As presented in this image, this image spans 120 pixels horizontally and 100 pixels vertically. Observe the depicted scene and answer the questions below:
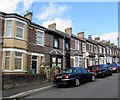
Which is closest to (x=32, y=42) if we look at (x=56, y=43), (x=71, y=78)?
(x=56, y=43)

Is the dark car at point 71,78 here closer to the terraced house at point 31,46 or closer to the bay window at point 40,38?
the terraced house at point 31,46

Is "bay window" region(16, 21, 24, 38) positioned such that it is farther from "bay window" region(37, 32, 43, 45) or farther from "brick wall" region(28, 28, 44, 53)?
"bay window" region(37, 32, 43, 45)

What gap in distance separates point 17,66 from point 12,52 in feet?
5.42

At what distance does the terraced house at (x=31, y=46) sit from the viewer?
20.5 m

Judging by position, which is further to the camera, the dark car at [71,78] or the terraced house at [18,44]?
the terraced house at [18,44]

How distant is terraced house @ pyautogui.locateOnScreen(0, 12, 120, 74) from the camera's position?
20.5 metres

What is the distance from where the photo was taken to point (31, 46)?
23922 millimetres

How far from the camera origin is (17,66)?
21047mm

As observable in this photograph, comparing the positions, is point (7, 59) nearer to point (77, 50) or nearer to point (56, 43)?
point (56, 43)

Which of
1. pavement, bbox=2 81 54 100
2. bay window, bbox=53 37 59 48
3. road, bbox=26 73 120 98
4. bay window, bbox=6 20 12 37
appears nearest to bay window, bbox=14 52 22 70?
bay window, bbox=6 20 12 37

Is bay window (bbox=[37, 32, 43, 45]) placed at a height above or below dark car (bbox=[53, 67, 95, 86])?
above

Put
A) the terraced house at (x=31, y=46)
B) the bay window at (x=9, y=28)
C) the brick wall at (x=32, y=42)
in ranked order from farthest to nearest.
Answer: the brick wall at (x=32, y=42), the bay window at (x=9, y=28), the terraced house at (x=31, y=46)

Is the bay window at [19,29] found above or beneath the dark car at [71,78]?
above

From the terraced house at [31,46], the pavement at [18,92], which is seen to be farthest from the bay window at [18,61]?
the pavement at [18,92]
